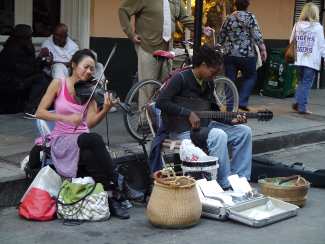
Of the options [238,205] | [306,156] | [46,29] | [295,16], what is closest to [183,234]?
[238,205]

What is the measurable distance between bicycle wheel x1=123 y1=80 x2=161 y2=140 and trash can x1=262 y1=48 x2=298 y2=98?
444 centimetres

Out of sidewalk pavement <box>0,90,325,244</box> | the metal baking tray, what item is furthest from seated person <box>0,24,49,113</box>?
the metal baking tray

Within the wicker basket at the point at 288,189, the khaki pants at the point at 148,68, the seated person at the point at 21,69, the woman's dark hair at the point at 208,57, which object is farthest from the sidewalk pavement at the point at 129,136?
the wicker basket at the point at 288,189

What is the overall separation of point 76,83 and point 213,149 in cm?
128

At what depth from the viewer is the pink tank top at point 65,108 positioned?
18.0 ft

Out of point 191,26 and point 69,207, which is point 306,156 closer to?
point 191,26

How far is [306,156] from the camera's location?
26.7 ft

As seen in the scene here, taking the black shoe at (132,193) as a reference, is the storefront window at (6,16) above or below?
above

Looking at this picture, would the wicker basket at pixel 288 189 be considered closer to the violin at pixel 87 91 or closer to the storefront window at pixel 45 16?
Result: the violin at pixel 87 91

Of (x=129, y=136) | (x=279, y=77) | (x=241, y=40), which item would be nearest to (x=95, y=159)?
(x=129, y=136)

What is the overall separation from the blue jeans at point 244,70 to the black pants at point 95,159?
4250 millimetres

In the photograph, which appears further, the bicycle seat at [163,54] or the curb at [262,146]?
the bicycle seat at [163,54]

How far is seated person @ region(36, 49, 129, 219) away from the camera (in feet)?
17.6

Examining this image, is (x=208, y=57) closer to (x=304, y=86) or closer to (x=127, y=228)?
(x=127, y=228)
